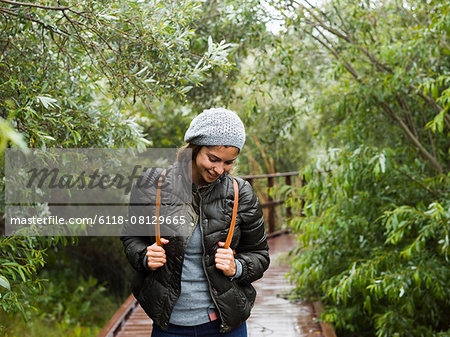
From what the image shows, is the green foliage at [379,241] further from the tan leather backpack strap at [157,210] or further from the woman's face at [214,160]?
the tan leather backpack strap at [157,210]

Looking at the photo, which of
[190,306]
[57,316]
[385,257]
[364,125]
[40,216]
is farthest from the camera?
[57,316]

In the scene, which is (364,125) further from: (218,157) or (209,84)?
(218,157)

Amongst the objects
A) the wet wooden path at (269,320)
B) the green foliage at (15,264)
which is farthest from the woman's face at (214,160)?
the wet wooden path at (269,320)

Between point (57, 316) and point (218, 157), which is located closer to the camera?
point (218, 157)

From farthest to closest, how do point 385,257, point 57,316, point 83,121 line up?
point 57,316 → point 385,257 → point 83,121

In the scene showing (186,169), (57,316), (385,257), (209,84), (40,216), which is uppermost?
(209,84)

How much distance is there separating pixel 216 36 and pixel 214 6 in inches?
12.1

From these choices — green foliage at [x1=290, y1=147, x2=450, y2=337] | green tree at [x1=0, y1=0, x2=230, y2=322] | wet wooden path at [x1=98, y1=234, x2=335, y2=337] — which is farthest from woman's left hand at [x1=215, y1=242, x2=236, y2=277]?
wet wooden path at [x1=98, y1=234, x2=335, y2=337]

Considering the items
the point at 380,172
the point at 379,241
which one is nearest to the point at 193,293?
the point at 380,172

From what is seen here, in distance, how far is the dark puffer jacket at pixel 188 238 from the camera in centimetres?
154

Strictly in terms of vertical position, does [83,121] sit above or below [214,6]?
below

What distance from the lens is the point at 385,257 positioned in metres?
3.59

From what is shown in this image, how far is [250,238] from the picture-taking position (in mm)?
1646

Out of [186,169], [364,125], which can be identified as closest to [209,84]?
[364,125]
